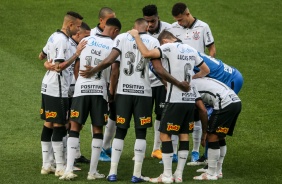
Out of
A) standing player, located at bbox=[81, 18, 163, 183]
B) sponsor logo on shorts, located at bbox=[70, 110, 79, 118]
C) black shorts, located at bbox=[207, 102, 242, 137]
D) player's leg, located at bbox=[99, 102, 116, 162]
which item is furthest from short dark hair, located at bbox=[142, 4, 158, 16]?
sponsor logo on shorts, located at bbox=[70, 110, 79, 118]

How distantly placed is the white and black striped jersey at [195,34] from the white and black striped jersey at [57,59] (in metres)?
2.69

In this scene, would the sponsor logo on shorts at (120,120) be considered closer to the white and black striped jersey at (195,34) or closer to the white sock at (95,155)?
the white sock at (95,155)

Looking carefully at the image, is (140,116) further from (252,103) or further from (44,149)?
(252,103)

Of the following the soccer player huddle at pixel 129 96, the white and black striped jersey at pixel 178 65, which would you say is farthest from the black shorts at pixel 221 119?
the white and black striped jersey at pixel 178 65

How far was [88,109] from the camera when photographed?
42.8 ft

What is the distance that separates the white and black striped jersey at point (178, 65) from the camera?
502 inches

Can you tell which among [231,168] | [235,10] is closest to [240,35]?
[235,10]

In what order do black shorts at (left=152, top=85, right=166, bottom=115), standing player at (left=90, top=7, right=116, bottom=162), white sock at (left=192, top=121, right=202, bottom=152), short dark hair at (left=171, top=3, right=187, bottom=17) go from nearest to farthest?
standing player at (left=90, top=7, right=116, bottom=162) < black shorts at (left=152, top=85, right=166, bottom=115) < white sock at (left=192, top=121, right=202, bottom=152) < short dark hair at (left=171, top=3, right=187, bottom=17)

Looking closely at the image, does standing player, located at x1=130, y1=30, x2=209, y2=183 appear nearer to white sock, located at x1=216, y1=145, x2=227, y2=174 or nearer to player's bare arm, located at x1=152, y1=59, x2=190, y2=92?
player's bare arm, located at x1=152, y1=59, x2=190, y2=92

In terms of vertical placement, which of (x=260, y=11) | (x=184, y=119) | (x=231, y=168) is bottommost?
(x=231, y=168)

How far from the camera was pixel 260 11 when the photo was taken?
85.4 feet

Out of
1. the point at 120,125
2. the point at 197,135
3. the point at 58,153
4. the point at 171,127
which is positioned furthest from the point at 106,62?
the point at 197,135

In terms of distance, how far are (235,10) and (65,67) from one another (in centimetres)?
1378

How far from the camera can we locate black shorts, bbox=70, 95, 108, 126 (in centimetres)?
1294
